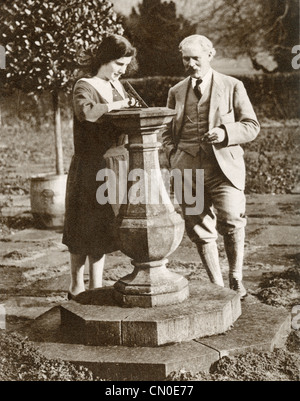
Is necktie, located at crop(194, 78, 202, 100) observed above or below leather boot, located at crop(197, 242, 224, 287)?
above

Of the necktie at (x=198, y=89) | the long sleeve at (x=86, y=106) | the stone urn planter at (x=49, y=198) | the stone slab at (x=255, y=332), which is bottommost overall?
the stone slab at (x=255, y=332)

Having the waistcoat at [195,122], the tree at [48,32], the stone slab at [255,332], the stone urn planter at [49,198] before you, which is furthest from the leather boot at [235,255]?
the stone urn planter at [49,198]

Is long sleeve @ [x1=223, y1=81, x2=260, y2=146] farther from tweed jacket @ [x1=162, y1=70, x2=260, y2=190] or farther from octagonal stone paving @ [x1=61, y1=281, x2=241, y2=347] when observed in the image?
octagonal stone paving @ [x1=61, y1=281, x2=241, y2=347]

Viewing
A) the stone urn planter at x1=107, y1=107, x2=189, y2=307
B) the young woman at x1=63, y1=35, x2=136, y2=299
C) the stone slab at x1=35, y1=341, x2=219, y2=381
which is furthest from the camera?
the young woman at x1=63, y1=35, x2=136, y2=299

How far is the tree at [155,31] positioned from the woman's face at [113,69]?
6.55 feet

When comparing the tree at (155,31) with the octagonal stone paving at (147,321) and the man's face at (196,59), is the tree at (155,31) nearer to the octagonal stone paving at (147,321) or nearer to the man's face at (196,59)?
the man's face at (196,59)

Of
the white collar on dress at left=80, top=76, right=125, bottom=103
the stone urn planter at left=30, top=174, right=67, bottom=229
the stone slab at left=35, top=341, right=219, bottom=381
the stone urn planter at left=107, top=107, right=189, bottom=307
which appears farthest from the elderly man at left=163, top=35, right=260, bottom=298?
the stone urn planter at left=30, top=174, right=67, bottom=229

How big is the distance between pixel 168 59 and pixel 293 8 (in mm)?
1398

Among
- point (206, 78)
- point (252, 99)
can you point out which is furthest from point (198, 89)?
point (252, 99)

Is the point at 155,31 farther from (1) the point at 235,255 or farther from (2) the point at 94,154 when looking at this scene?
(1) the point at 235,255

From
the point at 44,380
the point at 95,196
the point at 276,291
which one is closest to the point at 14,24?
the point at 95,196

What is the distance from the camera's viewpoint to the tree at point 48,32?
6.31 metres

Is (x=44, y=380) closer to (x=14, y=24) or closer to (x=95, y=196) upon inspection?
(x=95, y=196)

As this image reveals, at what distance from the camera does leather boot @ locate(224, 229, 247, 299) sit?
447 cm
